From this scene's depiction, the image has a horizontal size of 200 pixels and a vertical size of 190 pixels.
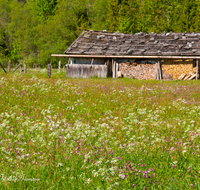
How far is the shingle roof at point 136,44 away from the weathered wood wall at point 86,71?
4.67ft

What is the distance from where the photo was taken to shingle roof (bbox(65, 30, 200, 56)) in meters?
25.1

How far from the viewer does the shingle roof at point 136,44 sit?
25.1m

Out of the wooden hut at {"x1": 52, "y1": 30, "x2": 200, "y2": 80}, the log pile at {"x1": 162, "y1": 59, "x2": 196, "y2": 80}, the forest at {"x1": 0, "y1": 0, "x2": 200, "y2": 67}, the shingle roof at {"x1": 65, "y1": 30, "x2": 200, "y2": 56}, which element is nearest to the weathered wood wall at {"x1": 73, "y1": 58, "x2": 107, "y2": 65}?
the wooden hut at {"x1": 52, "y1": 30, "x2": 200, "y2": 80}

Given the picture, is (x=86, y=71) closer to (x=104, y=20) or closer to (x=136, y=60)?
(x=136, y=60)

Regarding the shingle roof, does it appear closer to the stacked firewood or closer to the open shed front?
the open shed front

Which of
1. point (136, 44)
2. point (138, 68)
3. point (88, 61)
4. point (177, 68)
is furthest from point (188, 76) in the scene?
point (88, 61)

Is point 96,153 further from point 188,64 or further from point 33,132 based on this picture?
point 188,64

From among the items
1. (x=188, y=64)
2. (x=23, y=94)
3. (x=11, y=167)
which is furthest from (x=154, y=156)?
(x=188, y=64)

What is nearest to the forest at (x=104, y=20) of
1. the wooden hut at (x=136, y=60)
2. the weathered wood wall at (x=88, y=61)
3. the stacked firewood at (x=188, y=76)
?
the wooden hut at (x=136, y=60)

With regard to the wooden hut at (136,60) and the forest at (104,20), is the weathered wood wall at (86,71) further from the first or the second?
the forest at (104,20)

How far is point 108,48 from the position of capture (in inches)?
1029

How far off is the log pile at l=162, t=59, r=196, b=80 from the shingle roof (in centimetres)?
97

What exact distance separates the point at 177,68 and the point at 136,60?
4.56m

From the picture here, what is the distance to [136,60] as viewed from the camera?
2583cm
